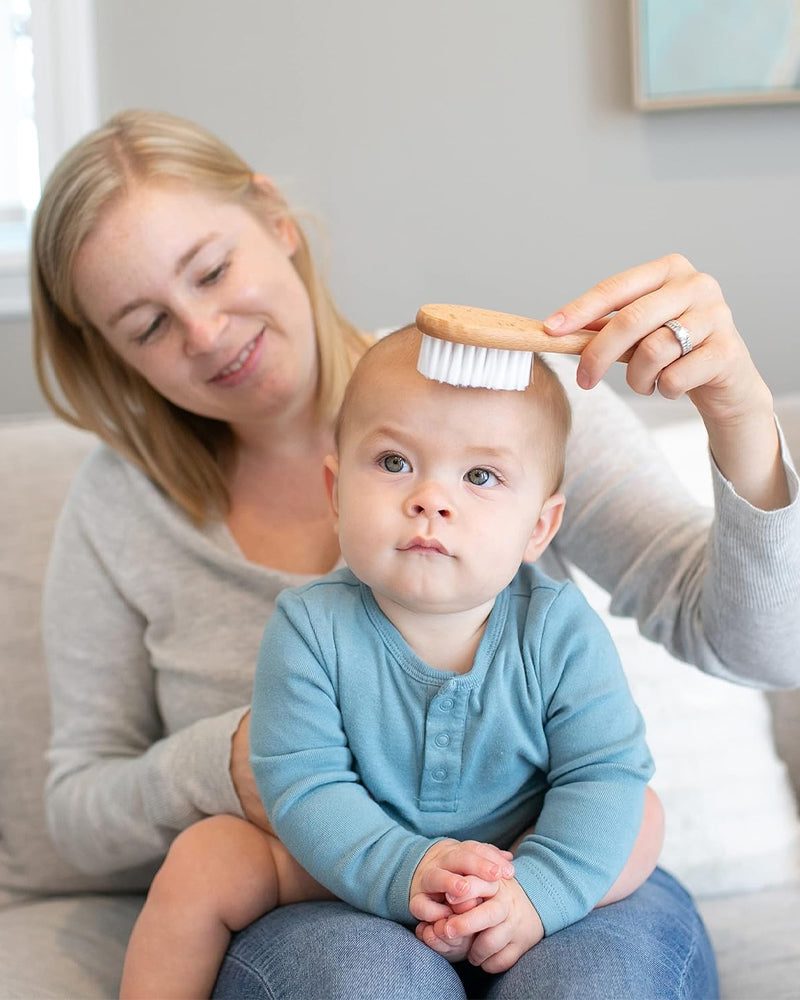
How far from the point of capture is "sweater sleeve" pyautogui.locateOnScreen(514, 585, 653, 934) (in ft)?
2.99

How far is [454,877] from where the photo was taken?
844mm

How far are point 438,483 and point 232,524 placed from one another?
0.54 metres

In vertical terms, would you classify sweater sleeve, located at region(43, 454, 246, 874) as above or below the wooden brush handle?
below

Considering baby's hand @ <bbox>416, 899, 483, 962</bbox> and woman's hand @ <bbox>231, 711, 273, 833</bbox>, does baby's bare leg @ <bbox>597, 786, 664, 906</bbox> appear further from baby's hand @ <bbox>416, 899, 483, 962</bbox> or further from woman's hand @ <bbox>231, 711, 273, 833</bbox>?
woman's hand @ <bbox>231, 711, 273, 833</bbox>

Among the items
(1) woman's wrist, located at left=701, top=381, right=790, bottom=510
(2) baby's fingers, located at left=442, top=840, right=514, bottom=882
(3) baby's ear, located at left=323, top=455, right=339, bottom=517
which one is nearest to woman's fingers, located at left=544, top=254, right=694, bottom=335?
(1) woman's wrist, located at left=701, top=381, right=790, bottom=510

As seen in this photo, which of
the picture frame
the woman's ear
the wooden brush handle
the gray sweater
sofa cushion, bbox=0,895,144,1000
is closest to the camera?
the wooden brush handle

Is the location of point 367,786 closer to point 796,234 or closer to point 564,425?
point 564,425

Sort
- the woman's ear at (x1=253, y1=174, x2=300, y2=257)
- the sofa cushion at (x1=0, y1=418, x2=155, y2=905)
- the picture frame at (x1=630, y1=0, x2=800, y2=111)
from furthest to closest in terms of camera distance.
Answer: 1. the picture frame at (x1=630, y1=0, x2=800, y2=111)
2. the sofa cushion at (x1=0, y1=418, x2=155, y2=905)
3. the woman's ear at (x1=253, y1=174, x2=300, y2=257)

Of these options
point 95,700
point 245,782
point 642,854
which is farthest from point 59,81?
point 642,854

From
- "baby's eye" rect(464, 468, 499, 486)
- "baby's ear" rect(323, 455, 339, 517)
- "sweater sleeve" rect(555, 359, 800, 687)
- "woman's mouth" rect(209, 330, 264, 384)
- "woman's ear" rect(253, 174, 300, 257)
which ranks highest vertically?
"woman's ear" rect(253, 174, 300, 257)

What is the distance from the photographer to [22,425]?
1713 mm

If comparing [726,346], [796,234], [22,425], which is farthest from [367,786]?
[796,234]

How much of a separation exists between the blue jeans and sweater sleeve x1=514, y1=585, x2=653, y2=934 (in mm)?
39

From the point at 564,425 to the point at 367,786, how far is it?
36 cm
